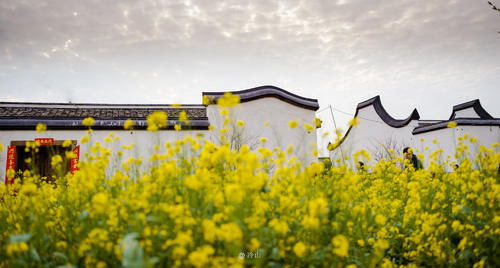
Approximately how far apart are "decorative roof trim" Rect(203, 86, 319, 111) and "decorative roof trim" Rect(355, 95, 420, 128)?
6.79 meters

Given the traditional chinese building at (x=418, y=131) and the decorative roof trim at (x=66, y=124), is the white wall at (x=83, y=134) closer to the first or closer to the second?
the decorative roof trim at (x=66, y=124)

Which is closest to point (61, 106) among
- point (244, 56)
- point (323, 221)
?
point (244, 56)

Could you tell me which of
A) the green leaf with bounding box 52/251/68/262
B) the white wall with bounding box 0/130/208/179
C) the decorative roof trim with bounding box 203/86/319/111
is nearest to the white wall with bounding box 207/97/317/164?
the decorative roof trim with bounding box 203/86/319/111

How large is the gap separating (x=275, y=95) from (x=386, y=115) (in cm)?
855

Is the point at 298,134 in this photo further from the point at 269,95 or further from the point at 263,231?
the point at 263,231

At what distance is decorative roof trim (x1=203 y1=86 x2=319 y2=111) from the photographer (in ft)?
36.3

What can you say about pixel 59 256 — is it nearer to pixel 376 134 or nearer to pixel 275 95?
pixel 275 95

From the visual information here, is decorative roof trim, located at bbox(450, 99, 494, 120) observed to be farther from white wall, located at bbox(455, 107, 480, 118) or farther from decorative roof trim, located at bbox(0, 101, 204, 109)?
decorative roof trim, located at bbox(0, 101, 204, 109)

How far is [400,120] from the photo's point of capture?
16.1 metres

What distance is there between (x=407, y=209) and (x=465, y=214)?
1.76 feet

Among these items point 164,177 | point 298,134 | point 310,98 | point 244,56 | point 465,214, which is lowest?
point 465,214

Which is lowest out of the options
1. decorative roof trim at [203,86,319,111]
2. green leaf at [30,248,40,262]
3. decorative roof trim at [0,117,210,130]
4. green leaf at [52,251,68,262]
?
green leaf at [52,251,68,262]

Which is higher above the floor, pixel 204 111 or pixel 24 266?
pixel 204 111

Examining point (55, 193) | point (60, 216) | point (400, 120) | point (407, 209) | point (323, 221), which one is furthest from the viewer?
point (400, 120)
